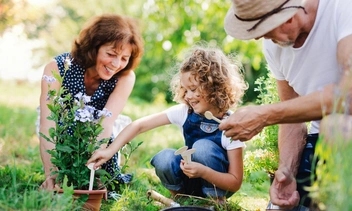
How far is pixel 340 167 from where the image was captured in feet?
5.04

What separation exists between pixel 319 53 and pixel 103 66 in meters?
1.41

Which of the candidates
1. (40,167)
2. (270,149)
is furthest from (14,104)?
(270,149)

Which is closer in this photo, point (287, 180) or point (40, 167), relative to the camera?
point (287, 180)

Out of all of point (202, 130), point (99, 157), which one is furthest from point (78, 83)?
point (202, 130)

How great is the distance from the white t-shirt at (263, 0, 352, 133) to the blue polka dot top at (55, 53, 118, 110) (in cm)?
122

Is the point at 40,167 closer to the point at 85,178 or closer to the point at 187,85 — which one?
the point at 85,178

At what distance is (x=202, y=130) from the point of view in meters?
3.02

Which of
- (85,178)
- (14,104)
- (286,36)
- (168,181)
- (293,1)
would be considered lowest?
(14,104)

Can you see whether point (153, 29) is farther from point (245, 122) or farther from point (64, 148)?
point (245, 122)

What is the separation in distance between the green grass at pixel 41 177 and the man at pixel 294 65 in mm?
406

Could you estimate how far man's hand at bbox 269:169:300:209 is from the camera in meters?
2.46

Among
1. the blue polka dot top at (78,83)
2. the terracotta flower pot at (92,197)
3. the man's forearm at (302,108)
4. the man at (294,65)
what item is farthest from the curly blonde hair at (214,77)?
the terracotta flower pot at (92,197)

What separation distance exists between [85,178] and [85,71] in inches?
37.5

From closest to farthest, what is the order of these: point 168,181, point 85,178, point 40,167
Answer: point 85,178 < point 168,181 < point 40,167
